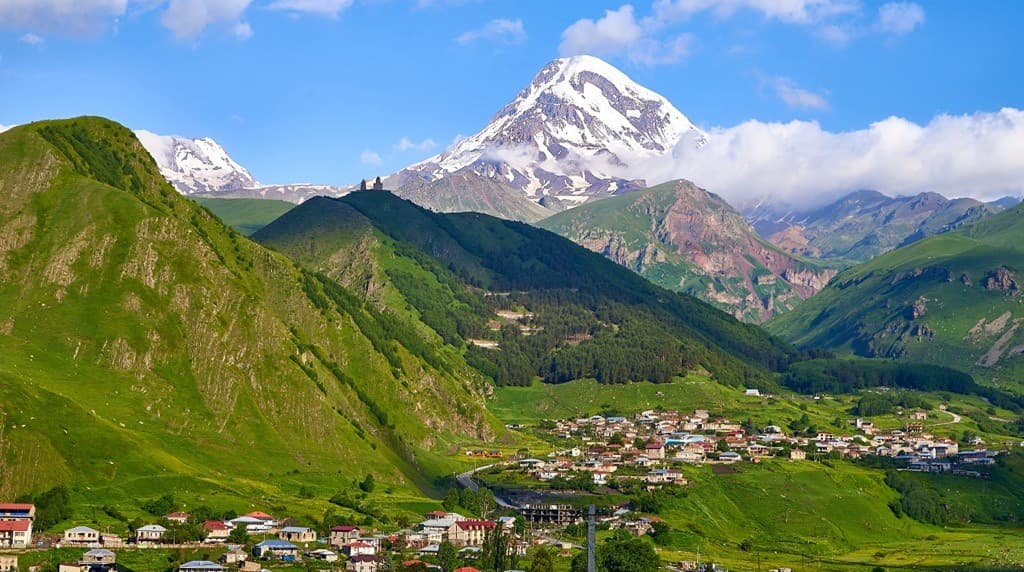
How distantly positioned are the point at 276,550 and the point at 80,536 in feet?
79.1

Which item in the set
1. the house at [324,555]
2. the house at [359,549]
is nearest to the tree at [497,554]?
the house at [359,549]

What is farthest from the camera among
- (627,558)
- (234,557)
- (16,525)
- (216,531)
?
(216,531)

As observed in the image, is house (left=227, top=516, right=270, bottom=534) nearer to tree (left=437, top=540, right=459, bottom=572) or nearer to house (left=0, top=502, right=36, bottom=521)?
tree (left=437, top=540, right=459, bottom=572)

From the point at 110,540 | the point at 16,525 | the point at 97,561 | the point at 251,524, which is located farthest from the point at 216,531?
the point at 16,525

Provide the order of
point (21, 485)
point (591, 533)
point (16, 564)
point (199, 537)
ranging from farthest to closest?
point (21, 485)
point (199, 537)
point (16, 564)
point (591, 533)

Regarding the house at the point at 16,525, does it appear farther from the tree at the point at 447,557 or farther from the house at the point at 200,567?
the tree at the point at 447,557

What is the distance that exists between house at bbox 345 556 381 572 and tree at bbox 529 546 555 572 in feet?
63.2

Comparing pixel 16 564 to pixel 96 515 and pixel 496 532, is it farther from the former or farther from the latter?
pixel 496 532

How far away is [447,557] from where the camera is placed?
176 meters

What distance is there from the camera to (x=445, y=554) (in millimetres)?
176875

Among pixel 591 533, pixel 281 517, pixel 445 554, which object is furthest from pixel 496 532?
pixel 591 533

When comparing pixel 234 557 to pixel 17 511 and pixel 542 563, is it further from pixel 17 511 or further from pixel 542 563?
pixel 542 563

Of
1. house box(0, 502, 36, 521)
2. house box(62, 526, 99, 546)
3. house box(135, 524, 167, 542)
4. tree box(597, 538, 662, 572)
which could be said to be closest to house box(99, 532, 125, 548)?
house box(62, 526, 99, 546)

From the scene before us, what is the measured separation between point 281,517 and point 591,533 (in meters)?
98.2
